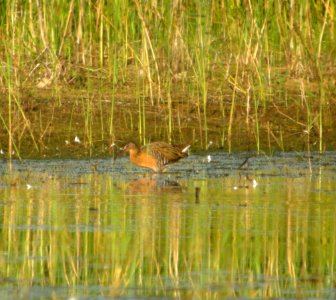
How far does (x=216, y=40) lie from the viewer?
45.7ft

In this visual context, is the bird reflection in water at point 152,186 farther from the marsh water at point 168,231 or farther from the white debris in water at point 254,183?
the white debris in water at point 254,183

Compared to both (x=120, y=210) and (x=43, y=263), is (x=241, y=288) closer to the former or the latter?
(x=43, y=263)

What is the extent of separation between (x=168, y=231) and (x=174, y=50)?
5835 millimetres

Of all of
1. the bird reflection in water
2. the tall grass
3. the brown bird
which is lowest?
the bird reflection in water

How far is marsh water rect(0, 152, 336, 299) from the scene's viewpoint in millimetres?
6668

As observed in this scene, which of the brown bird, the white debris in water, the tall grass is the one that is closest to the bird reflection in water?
the brown bird

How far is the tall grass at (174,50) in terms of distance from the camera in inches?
499

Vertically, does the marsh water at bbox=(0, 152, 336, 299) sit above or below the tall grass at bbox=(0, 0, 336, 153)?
below

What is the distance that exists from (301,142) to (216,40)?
1.51 m

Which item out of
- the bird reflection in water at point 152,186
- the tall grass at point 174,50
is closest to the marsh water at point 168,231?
the bird reflection in water at point 152,186

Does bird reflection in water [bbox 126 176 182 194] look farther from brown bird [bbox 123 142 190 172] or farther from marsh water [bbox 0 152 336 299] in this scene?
brown bird [bbox 123 142 190 172]

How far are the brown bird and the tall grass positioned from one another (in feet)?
1.42

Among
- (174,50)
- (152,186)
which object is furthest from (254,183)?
(174,50)

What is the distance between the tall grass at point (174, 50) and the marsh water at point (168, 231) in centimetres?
123
